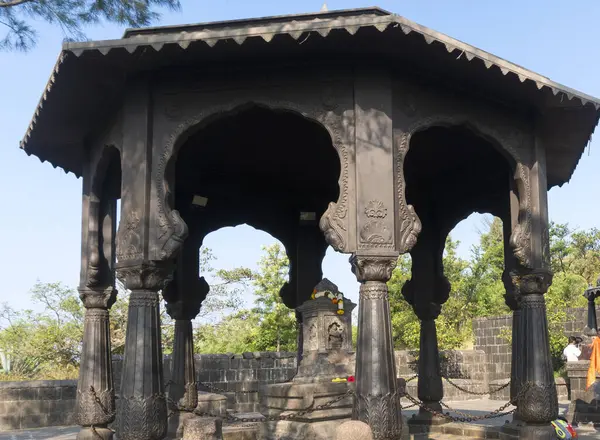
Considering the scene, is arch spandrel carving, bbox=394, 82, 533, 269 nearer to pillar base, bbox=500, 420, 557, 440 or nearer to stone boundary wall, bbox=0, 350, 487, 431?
pillar base, bbox=500, 420, 557, 440

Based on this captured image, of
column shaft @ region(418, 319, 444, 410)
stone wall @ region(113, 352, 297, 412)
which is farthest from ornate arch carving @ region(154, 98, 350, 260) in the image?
stone wall @ region(113, 352, 297, 412)

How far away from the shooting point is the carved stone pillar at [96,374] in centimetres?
878

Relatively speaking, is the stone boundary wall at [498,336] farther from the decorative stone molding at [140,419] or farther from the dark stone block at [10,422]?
the decorative stone molding at [140,419]

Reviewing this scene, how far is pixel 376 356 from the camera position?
710 cm

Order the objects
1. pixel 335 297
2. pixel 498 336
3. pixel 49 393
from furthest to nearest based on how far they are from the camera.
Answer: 1. pixel 498 336
2. pixel 49 393
3. pixel 335 297

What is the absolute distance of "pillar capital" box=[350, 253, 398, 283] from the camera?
7.32 m

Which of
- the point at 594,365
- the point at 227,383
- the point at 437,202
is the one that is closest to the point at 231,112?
the point at 437,202

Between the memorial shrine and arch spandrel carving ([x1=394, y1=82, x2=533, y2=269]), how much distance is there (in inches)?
0.7

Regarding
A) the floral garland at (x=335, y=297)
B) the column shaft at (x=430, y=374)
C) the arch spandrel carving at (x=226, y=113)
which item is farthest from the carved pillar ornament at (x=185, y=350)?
the arch spandrel carving at (x=226, y=113)

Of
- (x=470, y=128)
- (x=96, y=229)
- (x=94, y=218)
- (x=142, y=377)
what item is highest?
(x=470, y=128)

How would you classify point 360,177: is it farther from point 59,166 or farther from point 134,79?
point 59,166

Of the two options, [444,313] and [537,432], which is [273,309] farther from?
[537,432]

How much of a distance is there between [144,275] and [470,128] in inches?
168

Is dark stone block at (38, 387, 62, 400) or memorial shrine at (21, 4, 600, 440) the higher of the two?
memorial shrine at (21, 4, 600, 440)
